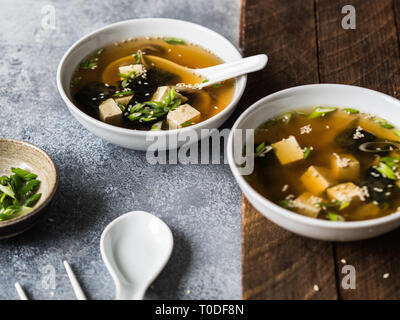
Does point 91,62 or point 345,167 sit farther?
point 91,62

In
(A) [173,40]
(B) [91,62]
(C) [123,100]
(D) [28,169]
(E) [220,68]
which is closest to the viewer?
(D) [28,169]

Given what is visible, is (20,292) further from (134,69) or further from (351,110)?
(351,110)

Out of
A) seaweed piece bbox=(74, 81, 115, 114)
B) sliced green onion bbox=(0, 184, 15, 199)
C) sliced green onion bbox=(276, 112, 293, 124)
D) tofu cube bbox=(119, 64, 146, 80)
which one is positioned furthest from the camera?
tofu cube bbox=(119, 64, 146, 80)

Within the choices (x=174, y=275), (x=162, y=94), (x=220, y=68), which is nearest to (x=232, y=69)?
(x=220, y=68)

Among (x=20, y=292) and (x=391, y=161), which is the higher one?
(x=391, y=161)

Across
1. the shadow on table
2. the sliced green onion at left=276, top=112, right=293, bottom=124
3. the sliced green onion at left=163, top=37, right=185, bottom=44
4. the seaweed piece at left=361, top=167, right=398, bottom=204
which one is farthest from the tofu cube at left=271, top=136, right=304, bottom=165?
the sliced green onion at left=163, top=37, right=185, bottom=44

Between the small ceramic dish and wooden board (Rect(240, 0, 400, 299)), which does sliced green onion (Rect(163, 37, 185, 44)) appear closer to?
wooden board (Rect(240, 0, 400, 299))
